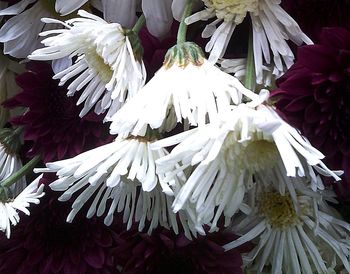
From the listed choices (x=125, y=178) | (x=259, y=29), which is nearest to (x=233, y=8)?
(x=259, y=29)

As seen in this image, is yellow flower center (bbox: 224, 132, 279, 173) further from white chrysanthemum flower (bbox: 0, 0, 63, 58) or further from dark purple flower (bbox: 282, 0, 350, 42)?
white chrysanthemum flower (bbox: 0, 0, 63, 58)

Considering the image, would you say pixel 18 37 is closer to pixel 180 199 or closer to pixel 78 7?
pixel 78 7

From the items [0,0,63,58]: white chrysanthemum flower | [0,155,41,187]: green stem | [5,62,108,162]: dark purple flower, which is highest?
[0,0,63,58]: white chrysanthemum flower

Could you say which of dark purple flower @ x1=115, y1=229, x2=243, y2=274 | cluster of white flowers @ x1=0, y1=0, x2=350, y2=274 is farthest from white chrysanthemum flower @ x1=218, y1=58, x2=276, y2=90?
dark purple flower @ x1=115, y1=229, x2=243, y2=274

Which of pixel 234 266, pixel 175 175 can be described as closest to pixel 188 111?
pixel 175 175

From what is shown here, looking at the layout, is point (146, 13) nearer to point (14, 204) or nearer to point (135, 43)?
point (135, 43)

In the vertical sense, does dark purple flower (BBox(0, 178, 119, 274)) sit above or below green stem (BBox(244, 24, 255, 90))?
below
